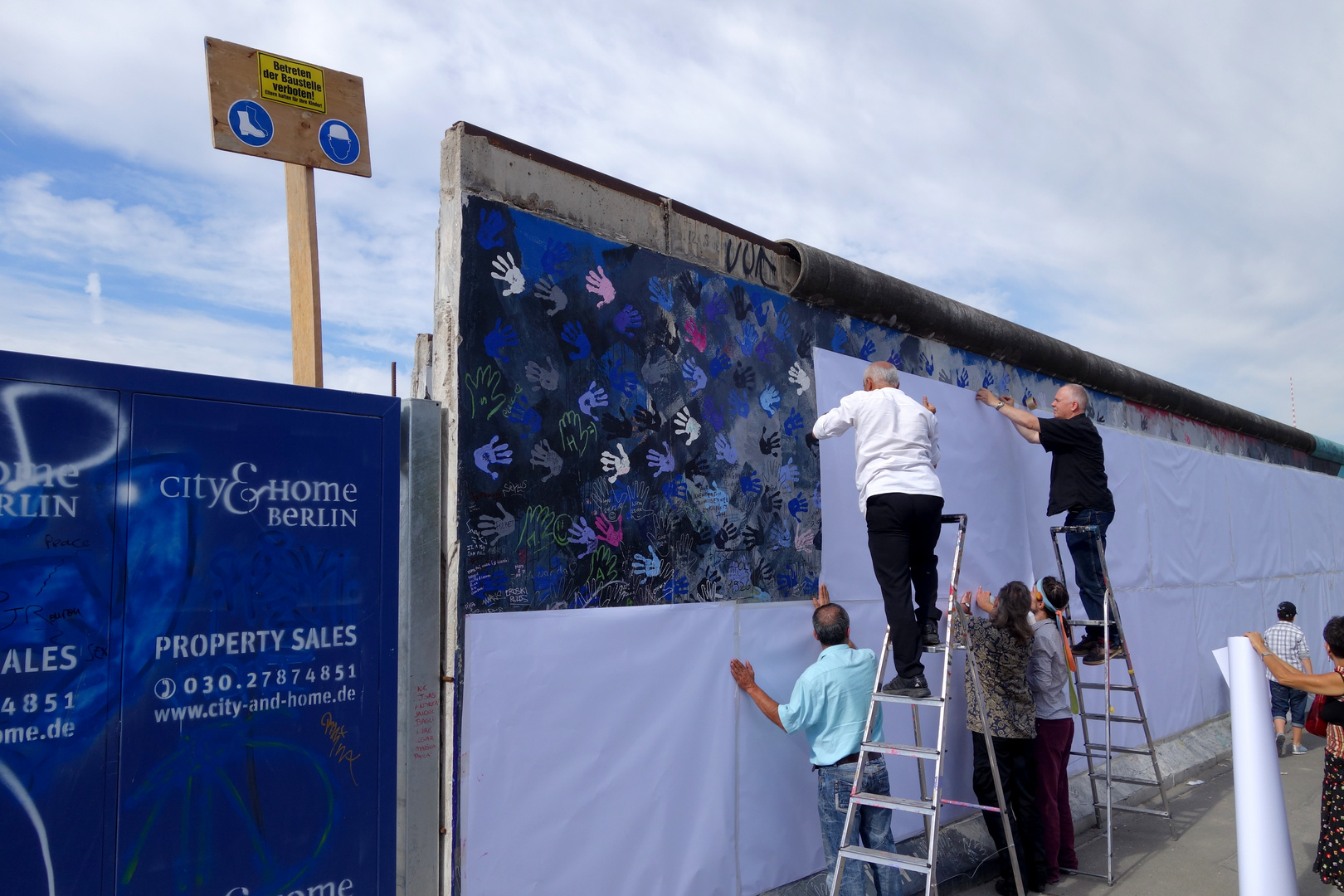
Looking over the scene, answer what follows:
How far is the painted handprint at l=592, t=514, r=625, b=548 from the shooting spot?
3629 millimetres

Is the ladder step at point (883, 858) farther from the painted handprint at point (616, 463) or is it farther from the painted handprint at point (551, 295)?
the painted handprint at point (551, 295)

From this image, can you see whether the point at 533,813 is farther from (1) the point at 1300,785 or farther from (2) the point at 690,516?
(1) the point at 1300,785

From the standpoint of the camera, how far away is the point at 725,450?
429cm

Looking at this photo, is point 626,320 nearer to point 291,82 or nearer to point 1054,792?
point 291,82

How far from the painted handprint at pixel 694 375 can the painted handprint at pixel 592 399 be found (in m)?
0.56

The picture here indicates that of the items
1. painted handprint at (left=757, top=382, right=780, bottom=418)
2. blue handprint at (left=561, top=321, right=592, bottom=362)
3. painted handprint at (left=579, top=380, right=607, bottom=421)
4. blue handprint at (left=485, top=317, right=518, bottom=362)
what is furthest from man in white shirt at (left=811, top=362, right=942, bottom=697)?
blue handprint at (left=485, top=317, right=518, bottom=362)

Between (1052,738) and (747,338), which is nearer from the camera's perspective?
(747,338)

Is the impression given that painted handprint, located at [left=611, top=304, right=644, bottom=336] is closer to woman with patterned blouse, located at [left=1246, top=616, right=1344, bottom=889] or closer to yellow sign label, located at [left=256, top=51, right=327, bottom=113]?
yellow sign label, located at [left=256, top=51, right=327, bottom=113]

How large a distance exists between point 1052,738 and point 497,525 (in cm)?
411

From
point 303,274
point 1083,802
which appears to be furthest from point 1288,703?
point 303,274

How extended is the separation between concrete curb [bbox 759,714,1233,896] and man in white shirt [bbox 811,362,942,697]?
1.41 m

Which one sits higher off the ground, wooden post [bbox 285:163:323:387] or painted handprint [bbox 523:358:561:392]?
wooden post [bbox 285:163:323:387]

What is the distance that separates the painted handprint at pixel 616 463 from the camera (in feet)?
12.1

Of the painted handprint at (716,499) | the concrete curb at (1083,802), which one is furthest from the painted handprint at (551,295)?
the concrete curb at (1083,802)
